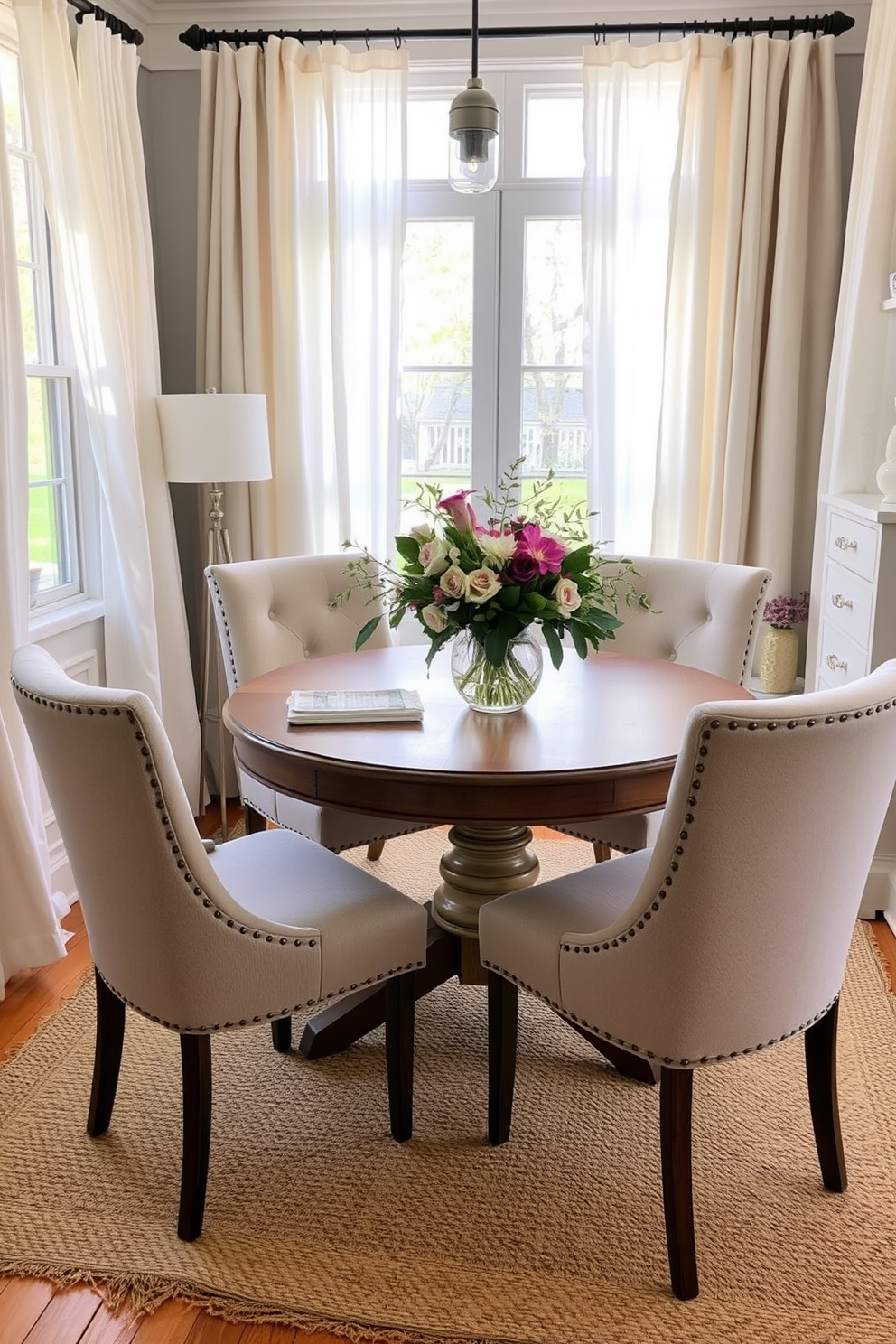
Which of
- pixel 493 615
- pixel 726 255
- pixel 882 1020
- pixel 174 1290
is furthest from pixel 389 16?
pixel 174 1290

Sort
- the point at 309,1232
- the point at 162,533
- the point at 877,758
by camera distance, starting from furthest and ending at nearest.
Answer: the point at 162,533
the point at 309,1232
the point at 877,758

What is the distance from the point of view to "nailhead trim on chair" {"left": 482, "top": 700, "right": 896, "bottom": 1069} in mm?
1545

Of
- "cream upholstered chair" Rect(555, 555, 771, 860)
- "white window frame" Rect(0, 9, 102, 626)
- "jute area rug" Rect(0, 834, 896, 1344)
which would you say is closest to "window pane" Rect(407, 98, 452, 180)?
"white window frame" Rect(0, 9, 102, 626)

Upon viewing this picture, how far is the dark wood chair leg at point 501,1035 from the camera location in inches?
82.6

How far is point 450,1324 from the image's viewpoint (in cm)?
176

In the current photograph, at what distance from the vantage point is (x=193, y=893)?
1.79 m

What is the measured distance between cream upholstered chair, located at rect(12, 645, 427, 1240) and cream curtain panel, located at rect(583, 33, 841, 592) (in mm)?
2187

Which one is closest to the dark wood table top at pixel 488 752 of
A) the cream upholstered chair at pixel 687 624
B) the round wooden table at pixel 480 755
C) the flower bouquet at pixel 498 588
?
the round wooden table at pixel 480 755

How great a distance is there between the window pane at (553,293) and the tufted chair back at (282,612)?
1296 millimetres

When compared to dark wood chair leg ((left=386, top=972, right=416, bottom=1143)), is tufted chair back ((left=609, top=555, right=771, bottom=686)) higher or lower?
higher

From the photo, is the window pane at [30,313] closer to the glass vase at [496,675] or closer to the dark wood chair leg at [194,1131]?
the glass vase at [496,675]

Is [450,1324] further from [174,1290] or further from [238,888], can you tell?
[238,888]

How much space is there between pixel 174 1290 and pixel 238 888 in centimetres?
66

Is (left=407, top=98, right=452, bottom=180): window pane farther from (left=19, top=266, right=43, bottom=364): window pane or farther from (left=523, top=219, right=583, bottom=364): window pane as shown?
(left=19, top=266, right=43, bottom=364): window pane
